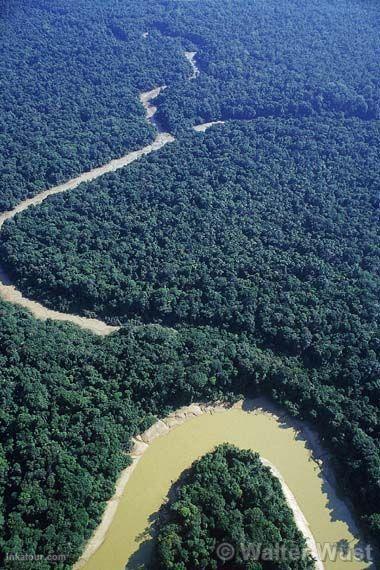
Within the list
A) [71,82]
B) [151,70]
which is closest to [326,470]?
[71,82]

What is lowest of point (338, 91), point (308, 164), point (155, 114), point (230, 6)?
point (308, 164)

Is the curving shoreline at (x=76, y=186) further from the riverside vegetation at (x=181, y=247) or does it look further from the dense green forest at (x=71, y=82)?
the riverside vegetation at (x=181, y=247)

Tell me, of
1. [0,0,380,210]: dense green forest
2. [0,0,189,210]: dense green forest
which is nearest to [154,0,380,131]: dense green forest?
[0,0,380,210]: dense green forest

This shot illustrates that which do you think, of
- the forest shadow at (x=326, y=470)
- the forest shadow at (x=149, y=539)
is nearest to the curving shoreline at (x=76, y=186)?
the forest shadow at (x=326, y=470)

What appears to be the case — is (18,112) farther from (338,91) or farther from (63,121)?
(338,91)

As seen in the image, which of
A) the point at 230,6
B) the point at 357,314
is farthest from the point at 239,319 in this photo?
the point at 230,6

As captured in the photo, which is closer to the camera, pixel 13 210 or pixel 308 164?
pixel 13 210
